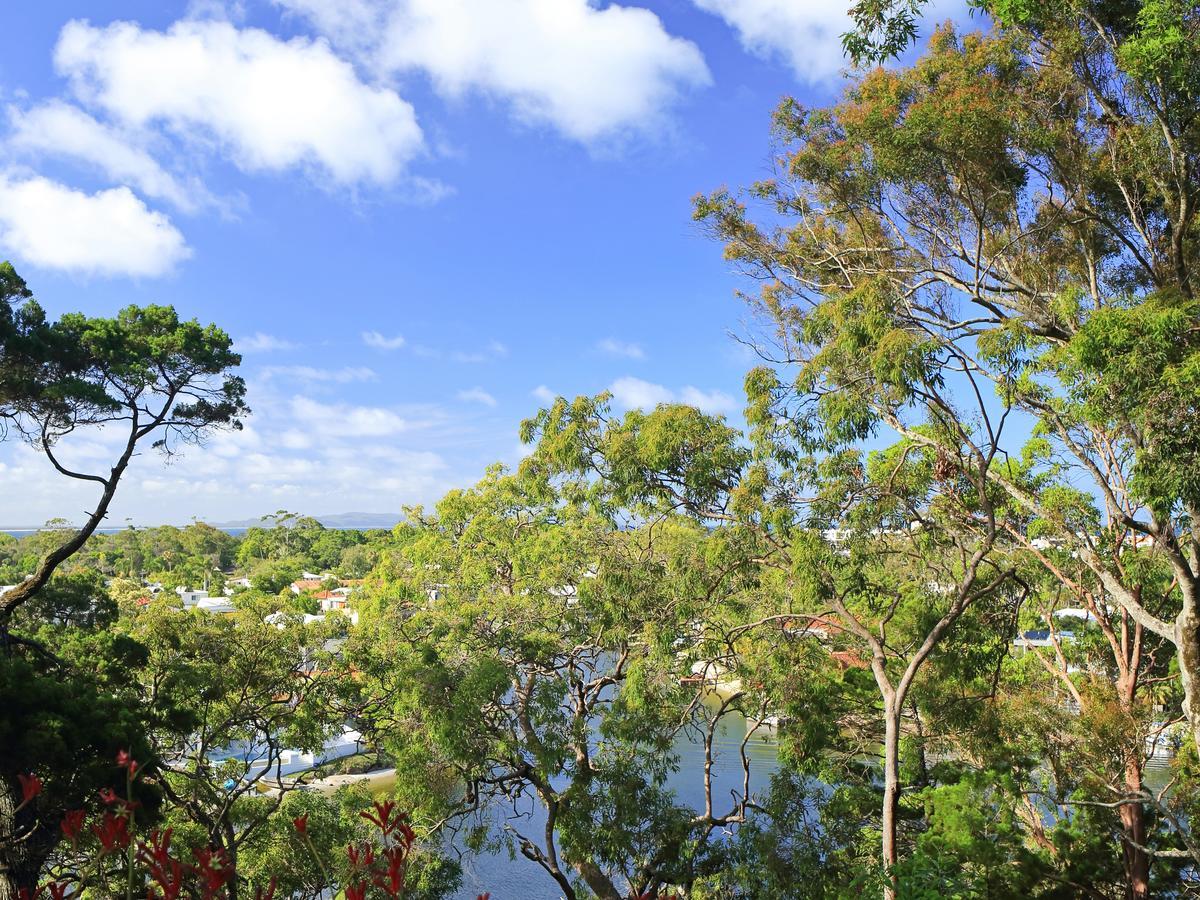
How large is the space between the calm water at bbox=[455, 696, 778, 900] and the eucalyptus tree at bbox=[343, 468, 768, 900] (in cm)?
232

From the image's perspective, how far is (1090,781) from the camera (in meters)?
7.32

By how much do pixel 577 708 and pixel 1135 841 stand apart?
17.1ft

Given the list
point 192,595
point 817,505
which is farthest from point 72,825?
point 192,595

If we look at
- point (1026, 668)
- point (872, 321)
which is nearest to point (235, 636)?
point (872, 321)

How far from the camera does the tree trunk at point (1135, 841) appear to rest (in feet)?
22.6

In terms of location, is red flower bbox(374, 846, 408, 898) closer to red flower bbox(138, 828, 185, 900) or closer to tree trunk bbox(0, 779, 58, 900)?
red flower bbox(138, 828, 185, 900)

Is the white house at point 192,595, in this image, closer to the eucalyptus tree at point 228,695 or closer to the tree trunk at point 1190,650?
the eucalyptus tree at point 228,695

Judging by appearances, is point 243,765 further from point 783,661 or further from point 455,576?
point 783,661

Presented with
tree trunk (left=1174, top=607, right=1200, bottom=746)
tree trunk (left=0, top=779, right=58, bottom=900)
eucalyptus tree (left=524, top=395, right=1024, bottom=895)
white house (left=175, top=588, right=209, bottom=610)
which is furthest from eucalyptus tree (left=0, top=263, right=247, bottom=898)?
white house (left=175, top=588, right=209, bottom=610)

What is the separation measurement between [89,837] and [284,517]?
5848 cm

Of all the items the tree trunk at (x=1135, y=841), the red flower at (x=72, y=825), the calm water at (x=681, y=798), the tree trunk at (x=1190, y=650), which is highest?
the tree trunk at (x=1190, y=650)

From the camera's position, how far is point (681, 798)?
54.4 ft

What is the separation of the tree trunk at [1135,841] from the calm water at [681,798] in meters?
3.91

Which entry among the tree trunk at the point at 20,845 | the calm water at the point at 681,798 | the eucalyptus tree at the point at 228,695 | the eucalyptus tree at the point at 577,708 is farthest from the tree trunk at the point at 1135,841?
the tree trunk at the point at 20,845
